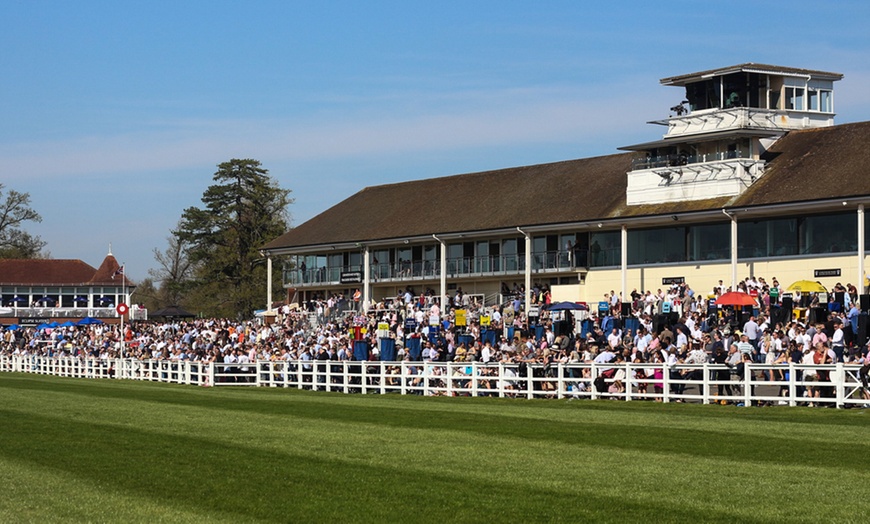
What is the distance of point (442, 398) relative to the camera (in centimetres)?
3394

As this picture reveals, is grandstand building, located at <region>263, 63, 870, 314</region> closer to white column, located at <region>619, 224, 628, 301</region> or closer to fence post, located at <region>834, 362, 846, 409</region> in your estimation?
white column, located at <region>619, 224, 628, 301</region>

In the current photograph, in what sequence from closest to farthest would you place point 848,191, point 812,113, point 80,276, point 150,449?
point 150,449 < point 848,191 < point 812,113 < point 80,276

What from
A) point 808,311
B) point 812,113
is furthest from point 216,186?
point 808,311

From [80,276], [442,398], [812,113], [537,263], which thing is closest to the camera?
[442,398]

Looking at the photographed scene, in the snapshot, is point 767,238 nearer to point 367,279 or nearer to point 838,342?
point 838,342

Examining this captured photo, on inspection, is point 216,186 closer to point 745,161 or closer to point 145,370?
point 145,370

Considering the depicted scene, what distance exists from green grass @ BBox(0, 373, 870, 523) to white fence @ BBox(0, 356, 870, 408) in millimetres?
2224

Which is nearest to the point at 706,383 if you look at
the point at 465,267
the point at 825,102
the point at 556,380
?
the point at 556,380

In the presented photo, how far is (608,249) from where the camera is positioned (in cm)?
Result: 5375

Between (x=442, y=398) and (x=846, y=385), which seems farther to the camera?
(x=442, y=398)

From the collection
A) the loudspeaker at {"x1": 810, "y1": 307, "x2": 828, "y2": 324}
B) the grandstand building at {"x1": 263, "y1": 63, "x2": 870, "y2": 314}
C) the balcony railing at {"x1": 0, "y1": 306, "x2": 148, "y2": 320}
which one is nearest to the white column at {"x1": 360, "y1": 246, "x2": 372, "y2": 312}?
the grandstand building at {"x1": 263, "y1": 63, "x2": 870, "y2": 314}

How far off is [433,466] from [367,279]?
4965cm

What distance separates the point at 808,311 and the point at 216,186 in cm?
7621

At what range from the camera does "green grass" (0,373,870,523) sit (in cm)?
1212
